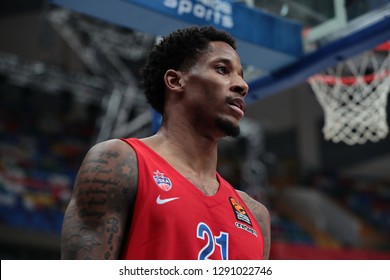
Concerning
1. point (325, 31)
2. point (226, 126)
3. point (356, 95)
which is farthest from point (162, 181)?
point (356, 95)

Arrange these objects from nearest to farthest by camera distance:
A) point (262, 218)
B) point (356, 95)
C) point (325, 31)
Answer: point (262, 218) < point (325, 31) < point (356, 95)

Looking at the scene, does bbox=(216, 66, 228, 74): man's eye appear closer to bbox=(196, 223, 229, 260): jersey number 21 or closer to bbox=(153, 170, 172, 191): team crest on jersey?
bbox=(153, 170, 172, 191): team crest on jersey

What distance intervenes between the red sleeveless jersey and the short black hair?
1.13 ft

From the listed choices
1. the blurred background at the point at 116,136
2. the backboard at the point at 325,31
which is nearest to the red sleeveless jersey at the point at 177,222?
the backboard at the point at 325,31

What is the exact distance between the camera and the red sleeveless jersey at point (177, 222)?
6.15 ft

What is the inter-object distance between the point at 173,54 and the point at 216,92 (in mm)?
295

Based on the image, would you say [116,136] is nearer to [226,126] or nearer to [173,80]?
[173,80]

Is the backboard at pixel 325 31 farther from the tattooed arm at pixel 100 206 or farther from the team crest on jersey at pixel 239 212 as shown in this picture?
the tattooed arm at pixel 100 206

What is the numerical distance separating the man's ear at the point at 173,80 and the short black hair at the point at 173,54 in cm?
3

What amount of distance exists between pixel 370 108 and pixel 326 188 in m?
10.8

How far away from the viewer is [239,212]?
2.19 m

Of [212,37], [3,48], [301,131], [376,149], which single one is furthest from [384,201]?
[212,37]
